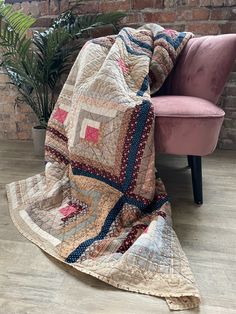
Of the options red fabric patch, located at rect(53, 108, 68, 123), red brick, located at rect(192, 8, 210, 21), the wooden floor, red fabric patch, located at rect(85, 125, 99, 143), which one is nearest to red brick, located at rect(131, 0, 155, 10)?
red brick, located at rect(192, 8, 210, 21)

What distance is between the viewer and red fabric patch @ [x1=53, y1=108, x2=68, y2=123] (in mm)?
1528

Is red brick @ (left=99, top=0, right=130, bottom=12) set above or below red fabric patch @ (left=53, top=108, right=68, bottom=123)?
above

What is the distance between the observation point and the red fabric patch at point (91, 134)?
124 centimetres

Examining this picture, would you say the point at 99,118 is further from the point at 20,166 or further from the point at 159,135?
the point at 20,166

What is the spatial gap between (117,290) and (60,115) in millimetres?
920

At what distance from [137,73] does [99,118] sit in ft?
0.86

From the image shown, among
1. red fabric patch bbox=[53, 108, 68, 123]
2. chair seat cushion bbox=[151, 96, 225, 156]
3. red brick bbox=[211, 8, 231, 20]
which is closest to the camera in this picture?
chair seat cushion bbox=[151, 96, 225, 156]

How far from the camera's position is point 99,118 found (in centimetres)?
124

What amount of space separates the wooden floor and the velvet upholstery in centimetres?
30

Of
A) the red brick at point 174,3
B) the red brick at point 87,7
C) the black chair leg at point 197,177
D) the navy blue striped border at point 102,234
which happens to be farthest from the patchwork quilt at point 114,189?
the red brick at point 87,7

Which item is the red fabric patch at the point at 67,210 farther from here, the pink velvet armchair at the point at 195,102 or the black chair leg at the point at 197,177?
the black chair leg at the point at 197,177

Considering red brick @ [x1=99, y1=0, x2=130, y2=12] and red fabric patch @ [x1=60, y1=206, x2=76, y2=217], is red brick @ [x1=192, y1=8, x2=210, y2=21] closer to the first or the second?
red brick @ [x1=99, y1=0, x2=130, y2=12]

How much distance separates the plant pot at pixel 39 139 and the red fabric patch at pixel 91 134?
2.46 feet

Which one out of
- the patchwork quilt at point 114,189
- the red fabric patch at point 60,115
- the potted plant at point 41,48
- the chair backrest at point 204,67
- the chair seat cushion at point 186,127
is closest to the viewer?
the patchwork quilt at point 114,189
